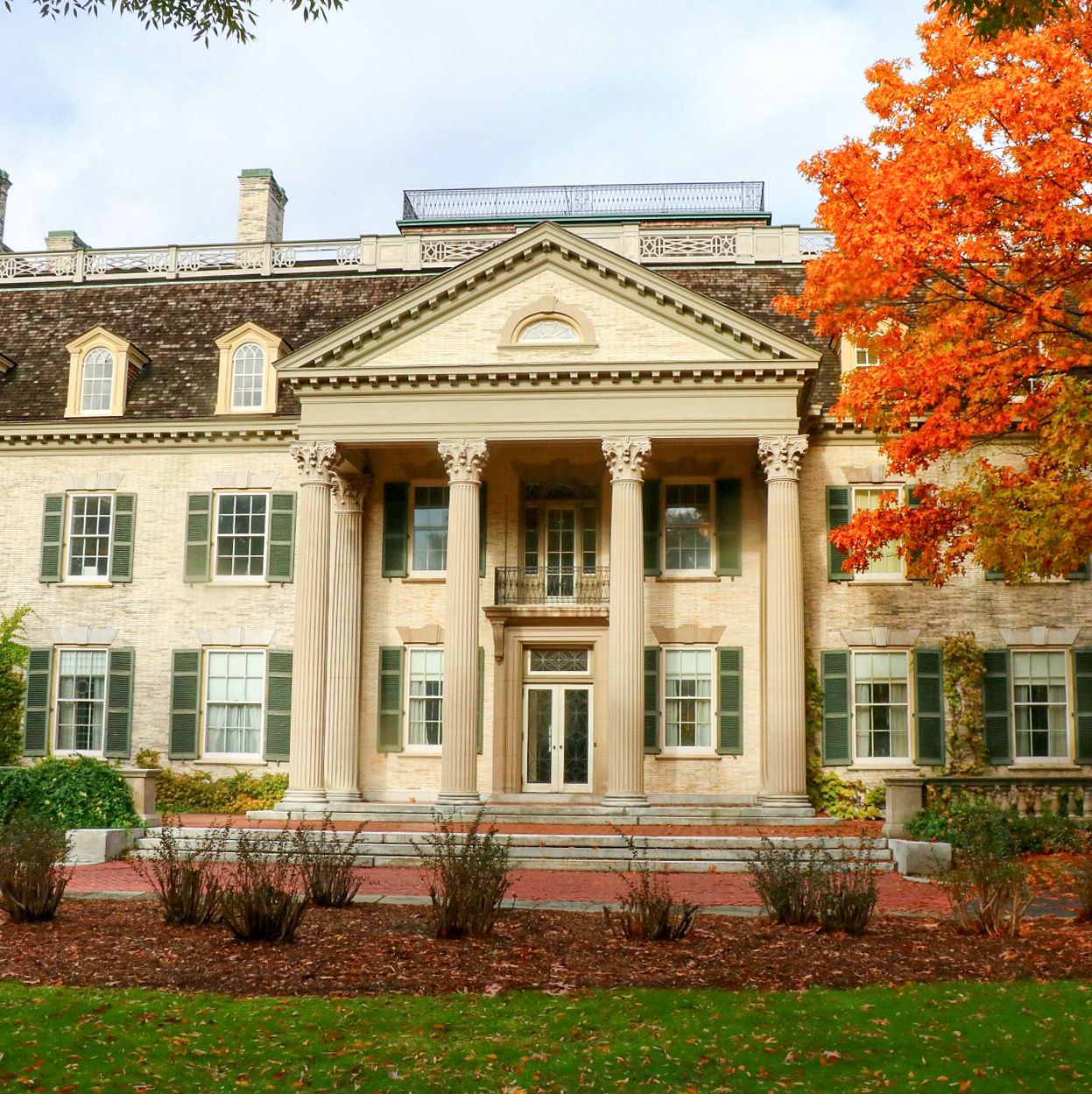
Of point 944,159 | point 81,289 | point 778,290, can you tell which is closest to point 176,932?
point 944,159

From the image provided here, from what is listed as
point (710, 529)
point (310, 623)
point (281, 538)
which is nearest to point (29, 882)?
point (310, 623)

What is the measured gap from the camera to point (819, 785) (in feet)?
83.8

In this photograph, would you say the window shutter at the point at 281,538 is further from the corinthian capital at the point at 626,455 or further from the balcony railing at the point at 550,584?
the corinthian capital at the point at 626,455

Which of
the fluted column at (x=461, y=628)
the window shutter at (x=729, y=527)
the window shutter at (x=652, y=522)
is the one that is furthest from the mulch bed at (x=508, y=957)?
the window shutter at (x=652, y=522)

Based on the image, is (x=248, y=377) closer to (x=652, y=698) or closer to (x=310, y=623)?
(x=310, y=623)

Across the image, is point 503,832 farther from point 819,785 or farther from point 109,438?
point 109,438

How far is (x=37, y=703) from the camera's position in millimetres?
27734

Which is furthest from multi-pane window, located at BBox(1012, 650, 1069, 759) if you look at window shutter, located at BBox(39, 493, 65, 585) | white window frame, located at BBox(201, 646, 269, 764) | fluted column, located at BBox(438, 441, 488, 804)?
window shutter, located at BBox(39, 493, 65, 585)

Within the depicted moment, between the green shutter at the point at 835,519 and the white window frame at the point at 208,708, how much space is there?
1212cm

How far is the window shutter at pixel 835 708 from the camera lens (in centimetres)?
2575

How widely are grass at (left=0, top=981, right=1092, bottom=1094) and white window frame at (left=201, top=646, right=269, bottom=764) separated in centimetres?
1688

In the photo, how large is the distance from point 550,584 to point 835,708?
6.44 metres

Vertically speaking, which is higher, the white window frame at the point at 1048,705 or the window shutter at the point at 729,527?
the window shutter at the point at 729,527

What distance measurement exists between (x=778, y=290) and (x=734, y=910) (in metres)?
18.2
